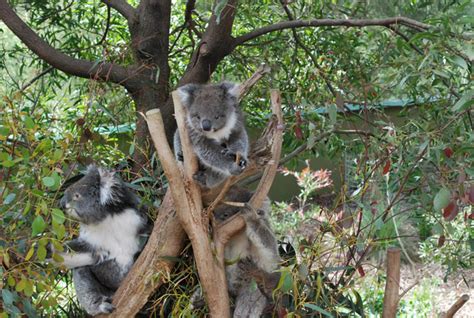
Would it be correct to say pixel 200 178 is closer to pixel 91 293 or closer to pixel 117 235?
pixel 117 235

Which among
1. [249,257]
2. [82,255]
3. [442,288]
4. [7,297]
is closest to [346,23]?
[249,257]

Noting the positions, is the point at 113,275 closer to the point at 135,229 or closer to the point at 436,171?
the point at 135,229

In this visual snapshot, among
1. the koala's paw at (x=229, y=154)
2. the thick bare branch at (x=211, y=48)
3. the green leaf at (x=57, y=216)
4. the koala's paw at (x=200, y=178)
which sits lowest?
the green leaf at (x=57, y=216)

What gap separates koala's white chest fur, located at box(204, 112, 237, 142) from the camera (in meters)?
2.81

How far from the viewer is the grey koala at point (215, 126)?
107 inches

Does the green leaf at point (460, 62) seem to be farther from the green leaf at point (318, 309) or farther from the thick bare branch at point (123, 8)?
the thick bare branch at point (123, 8)

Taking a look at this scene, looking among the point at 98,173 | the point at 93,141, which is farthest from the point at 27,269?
the point at 93,141

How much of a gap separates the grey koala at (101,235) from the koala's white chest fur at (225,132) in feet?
1.48

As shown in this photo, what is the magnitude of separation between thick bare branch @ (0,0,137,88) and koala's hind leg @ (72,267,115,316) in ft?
3.07

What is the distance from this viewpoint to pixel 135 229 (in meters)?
2.93

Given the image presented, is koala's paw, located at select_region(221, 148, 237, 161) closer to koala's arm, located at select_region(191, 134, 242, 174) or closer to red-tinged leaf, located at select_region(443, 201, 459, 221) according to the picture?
koala's arm, located at select_region(191, 134, 242, 174)

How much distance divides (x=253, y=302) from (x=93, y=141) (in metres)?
1.03

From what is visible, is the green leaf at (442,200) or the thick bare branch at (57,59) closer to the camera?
the green leaf at (442,200)

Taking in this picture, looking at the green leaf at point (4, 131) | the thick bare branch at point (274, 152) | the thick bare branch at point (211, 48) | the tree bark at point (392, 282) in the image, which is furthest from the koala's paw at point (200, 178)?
the thick bare branch at point (211, 48)
